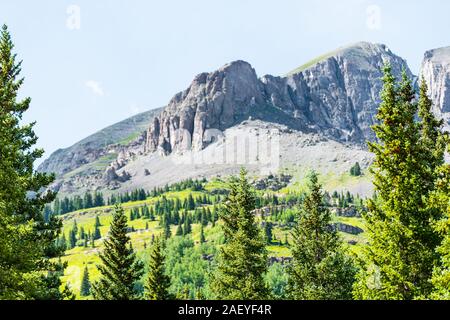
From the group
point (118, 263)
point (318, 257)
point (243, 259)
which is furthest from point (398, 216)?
point (118, 263)

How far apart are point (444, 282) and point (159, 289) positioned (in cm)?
3689

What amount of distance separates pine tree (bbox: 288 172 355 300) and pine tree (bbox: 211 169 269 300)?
5.75 metres

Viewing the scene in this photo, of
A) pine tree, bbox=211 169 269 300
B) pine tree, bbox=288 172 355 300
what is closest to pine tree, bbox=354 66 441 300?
pine tree, bbox=211 169 269 300

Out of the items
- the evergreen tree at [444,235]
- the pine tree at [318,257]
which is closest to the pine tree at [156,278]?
the pine tree at [318,257]

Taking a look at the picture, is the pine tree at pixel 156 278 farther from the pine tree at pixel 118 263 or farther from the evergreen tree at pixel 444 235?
the evergreen tree at pixel 444 235

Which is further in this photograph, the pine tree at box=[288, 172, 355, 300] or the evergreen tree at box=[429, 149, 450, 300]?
the pine tree at box=[288, 172, 355, 300]

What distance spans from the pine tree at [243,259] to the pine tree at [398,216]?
53.5 feet

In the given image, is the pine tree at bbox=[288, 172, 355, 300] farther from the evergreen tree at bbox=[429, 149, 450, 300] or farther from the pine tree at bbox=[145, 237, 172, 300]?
the evergreen tree at bbox=[429, 149, 450, 300]

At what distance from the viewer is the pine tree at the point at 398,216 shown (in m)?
25.2

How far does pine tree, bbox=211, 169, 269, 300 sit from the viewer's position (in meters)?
42.2

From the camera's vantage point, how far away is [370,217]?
2723 centimetres
